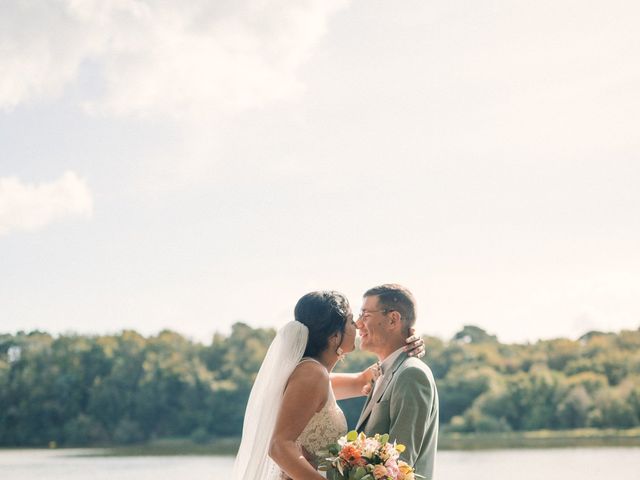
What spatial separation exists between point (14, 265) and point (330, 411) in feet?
243

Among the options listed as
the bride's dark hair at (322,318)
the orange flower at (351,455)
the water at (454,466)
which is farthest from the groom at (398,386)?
the water at (454,466)

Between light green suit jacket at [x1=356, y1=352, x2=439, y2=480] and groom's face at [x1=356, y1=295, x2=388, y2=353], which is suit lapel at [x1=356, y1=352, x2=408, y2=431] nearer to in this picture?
light green suit jacket at [x1=356, y1=352, x2=439, y2=480]

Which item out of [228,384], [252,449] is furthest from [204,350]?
[252,449]

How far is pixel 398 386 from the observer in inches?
160

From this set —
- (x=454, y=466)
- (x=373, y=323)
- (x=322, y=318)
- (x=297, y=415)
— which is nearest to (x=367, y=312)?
(x=373, y=323)

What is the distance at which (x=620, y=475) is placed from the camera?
27.7 m

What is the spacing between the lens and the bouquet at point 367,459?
384 centimetres

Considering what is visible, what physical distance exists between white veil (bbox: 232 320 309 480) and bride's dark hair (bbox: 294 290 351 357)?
0.13 feet

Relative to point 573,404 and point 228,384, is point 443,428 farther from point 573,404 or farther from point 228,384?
point 228,384

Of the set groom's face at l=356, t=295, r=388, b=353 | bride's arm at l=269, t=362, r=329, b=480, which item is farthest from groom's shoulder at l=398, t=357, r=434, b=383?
bride's arm at l=269, t=362, r=329, b=480

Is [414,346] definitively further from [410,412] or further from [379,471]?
[379,471]

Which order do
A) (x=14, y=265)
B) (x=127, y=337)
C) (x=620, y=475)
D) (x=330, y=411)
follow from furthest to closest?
(x=14, y=265) < (x=127, y=337) < (x=620, y=475) < (x=330, y=411)

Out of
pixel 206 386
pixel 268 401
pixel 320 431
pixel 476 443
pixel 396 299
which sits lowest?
pixel 476 443

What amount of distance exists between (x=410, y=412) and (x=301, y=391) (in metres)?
0.50
